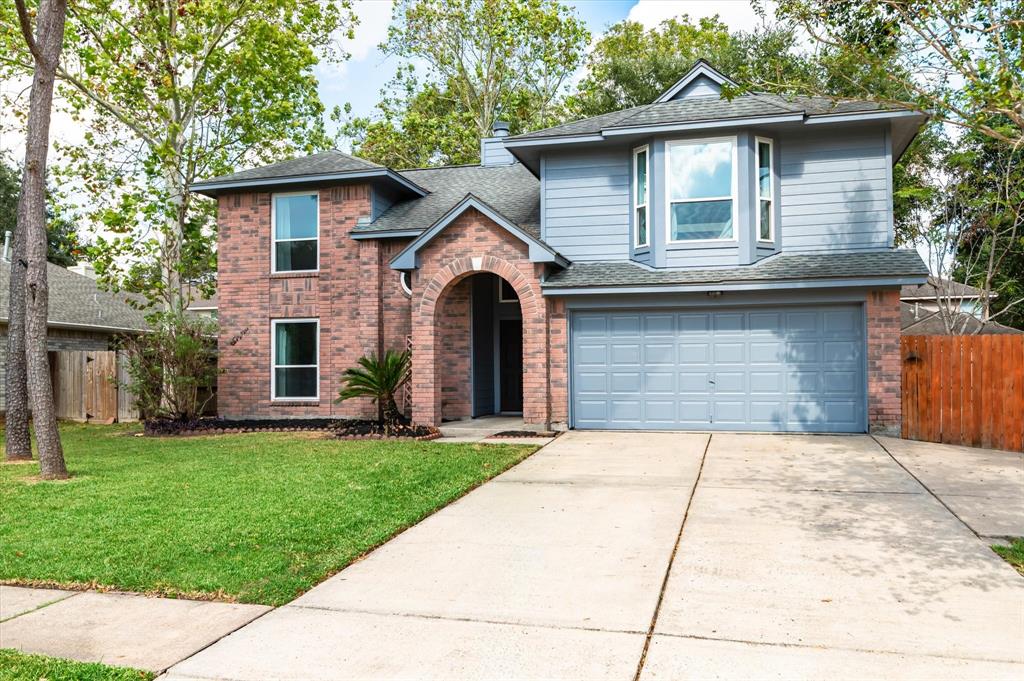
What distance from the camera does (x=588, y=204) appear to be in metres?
15.2

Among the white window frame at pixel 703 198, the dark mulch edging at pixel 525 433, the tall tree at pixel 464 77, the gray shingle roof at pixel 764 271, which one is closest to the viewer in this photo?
the gray shingle roof at pixel 764 271

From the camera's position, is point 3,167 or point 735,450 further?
point 3,167

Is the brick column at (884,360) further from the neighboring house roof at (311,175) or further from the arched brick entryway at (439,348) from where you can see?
the neighboring house roof at (311,175)

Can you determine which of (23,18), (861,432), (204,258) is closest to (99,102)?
(204,258)

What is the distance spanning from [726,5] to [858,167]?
1860 cm

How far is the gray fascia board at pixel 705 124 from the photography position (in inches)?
528

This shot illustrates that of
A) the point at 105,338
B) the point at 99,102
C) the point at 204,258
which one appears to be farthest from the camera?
the point at 105,338

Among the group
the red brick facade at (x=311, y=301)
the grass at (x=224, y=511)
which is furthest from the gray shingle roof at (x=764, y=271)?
the red brick facade at (x=311, y=301)

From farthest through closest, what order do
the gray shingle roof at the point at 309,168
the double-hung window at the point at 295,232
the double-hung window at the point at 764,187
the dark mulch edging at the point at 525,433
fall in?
the double-hung window at the point at 295,232 → the gray shingle roof at the point at 309,168 → the double-hung window at the point at 764,187 → the dark mulch edging at the point at 525,433

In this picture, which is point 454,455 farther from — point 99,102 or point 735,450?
point 99,102

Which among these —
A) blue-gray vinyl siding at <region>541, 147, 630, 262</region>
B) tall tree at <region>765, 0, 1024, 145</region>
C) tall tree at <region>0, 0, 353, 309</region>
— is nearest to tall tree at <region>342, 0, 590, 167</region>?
tall tree at <region>0, 0, 353, 309</region>

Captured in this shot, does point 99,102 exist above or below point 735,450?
above

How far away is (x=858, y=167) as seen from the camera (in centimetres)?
1398

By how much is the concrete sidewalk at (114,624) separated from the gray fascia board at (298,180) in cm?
1215
